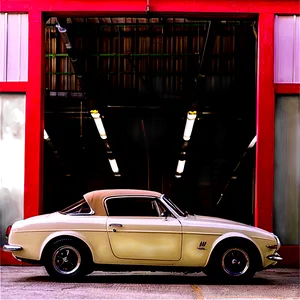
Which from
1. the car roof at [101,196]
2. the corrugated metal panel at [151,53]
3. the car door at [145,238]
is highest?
the corrugated metal panel at [151,53]

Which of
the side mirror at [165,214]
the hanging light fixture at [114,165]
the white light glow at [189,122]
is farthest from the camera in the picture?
the hanging light fixture at [114,165]

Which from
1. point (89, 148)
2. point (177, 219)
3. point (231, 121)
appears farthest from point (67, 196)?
point (177, 219)

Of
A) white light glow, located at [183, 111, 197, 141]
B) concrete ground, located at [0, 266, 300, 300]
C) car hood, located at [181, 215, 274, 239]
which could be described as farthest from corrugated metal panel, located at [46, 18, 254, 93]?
car hood, located at [181, 215, 274, 239]

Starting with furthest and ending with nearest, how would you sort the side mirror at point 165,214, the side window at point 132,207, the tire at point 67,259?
the side window at point 132,207
the side mirror at point 165,214
the tire at point 67,259

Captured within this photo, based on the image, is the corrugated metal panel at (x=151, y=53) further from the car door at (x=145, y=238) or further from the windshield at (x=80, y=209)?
the car door at (x=145, y=238)

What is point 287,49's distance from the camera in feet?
46.1

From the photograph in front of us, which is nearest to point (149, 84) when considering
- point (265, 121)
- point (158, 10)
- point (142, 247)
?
point (158, 10)

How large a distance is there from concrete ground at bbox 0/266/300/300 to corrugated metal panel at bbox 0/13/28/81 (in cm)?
395

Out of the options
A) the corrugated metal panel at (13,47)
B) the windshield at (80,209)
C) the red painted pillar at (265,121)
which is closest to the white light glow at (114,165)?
the corrugated metal panel at (13,47)

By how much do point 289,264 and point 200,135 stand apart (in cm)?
1423

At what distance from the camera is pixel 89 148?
30109 millimetres

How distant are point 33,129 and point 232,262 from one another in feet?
17.0

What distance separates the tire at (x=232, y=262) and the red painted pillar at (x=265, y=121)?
10.4 feet

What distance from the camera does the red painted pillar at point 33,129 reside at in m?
13.7
